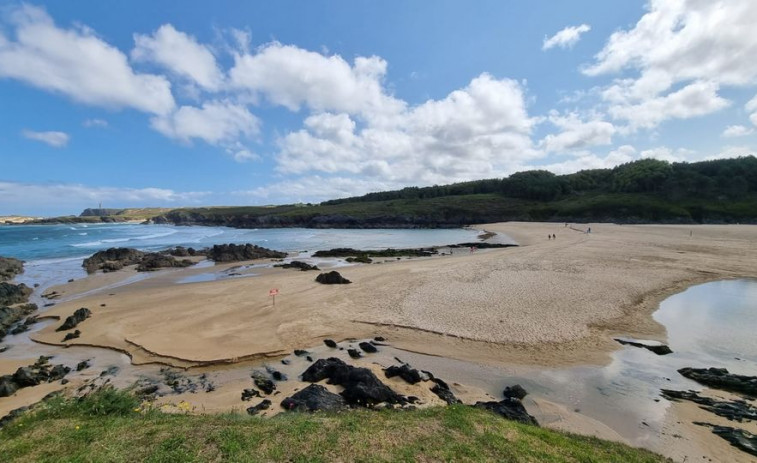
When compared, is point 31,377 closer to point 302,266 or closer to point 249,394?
point 249,394

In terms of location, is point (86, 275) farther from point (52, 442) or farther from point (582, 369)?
point (582, 369)

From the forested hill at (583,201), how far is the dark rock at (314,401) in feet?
376

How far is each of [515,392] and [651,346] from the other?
8864mm

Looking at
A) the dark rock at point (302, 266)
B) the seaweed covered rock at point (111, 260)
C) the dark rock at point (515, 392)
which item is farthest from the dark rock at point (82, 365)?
the seaweed covered rock at point (111, 260)

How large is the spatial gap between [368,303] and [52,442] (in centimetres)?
1745

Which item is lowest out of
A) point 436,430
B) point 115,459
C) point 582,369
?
point 582,369

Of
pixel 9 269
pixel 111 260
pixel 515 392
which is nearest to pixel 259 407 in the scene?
pixel 515 392

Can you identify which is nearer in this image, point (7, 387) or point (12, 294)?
point (7, 387)

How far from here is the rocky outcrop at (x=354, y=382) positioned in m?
11.3

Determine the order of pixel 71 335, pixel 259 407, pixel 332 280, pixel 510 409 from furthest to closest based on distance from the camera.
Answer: pixel 332 280
pixel 71 335
pixel 259 407
pixel 510 409

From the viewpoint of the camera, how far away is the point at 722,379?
13055 mm

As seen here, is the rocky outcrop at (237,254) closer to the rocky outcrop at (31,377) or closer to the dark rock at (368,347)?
the rocky outcrop at (31,377)

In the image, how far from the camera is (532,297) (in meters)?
24.0

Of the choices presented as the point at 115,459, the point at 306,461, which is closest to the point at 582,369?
the point at 306,461
